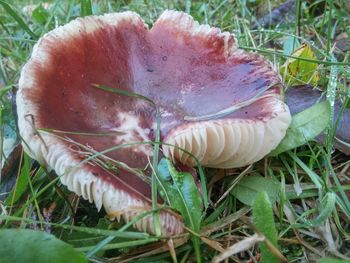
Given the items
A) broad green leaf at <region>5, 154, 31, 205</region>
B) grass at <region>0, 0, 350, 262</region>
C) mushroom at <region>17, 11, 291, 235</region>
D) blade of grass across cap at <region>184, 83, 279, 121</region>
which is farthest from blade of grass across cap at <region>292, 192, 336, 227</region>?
broad green leaf at <region>5, 154, 31, 205</region>

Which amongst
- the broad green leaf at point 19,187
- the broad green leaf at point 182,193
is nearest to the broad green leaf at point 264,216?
the broad green leaf at point 182,193

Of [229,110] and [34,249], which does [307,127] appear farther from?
[34,249]

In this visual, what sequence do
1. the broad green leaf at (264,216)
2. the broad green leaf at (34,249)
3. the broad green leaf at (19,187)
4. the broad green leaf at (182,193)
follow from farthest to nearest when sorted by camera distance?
the broad green leaf at (19,187) → the broad green leaf at (182,193) → the broad green leaf at (264,216) → the broad green leaf at (34,249)

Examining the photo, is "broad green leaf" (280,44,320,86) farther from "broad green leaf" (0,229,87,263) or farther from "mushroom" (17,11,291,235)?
"broad green leaf" (0,229,87,263)

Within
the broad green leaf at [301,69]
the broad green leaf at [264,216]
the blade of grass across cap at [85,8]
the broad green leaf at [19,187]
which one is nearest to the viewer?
the broad green leaf at [264,216]

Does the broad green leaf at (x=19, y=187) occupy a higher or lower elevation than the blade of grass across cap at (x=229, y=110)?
lower

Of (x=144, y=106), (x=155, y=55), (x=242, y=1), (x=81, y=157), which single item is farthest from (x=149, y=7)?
(x=81, y=157)

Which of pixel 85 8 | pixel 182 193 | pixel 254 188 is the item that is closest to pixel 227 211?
pixel 254 188

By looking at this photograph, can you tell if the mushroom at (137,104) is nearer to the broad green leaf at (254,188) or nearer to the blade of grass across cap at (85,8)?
the broad green leaf at (254,188)

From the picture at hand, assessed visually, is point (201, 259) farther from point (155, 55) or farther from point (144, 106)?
point (155, 55)
